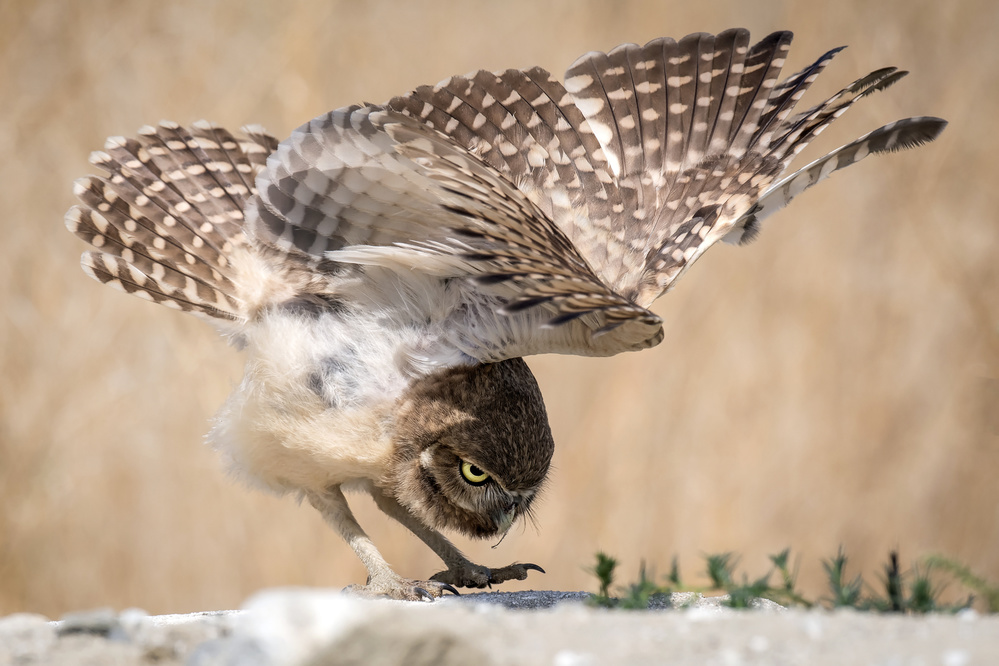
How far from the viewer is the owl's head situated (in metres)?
3.24

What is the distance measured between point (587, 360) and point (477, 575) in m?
3.10

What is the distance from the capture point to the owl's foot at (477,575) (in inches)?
146

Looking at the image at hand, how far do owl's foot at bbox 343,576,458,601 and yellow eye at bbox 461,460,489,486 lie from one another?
42 cm

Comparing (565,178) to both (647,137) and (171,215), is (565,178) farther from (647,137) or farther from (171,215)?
(171,215)

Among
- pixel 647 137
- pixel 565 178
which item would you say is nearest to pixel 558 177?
pixel 565 178

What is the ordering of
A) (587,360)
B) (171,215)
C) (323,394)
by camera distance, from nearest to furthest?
Result: (323,394) < (171,215) < (587,360)

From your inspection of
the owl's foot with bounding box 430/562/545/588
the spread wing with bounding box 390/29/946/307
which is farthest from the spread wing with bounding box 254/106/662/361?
the owl's foot with bounding box 430/562/545/588

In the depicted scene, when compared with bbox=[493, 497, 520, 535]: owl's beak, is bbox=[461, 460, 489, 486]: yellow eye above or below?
above

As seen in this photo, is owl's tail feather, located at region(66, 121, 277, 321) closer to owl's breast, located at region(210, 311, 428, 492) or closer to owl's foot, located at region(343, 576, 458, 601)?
owl's breast, located at region(210, 311, 428, 492)

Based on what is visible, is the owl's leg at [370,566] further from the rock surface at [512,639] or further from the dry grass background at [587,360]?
the dry grass background at [587,360]

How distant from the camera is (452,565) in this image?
3.80m

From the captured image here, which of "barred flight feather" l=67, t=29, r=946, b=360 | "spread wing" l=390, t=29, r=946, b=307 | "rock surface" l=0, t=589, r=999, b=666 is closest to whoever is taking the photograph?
"rock surface" l=0, t=589, r=999, b=666

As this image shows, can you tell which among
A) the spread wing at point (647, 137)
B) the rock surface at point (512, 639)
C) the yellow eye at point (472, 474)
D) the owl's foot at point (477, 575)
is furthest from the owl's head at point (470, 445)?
the rock surface at point (512, 639)

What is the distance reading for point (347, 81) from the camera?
640 centimetres
